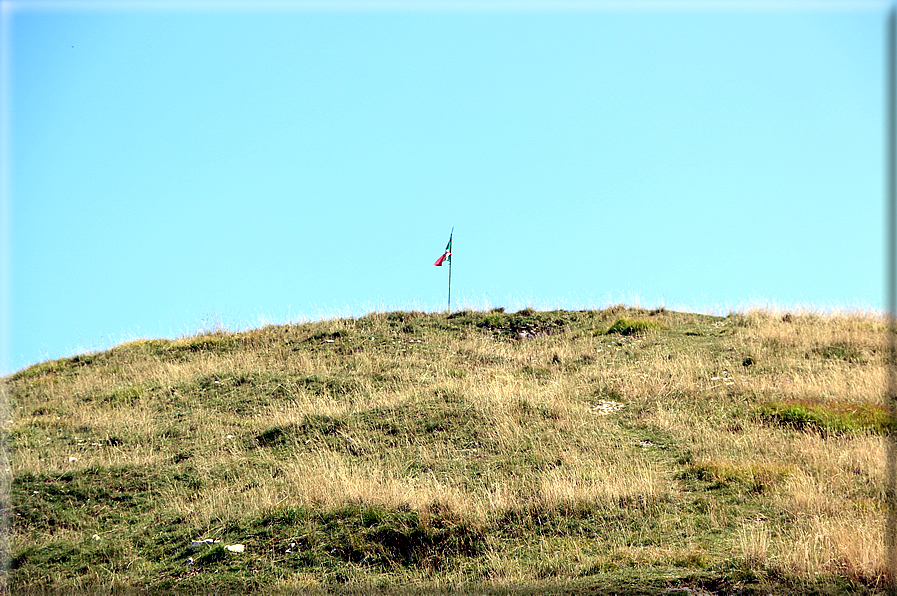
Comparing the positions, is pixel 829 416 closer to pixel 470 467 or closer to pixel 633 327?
pixel 470 467

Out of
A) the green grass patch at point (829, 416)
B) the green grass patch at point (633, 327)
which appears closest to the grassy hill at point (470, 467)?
the green grass patch at point (829, 416)

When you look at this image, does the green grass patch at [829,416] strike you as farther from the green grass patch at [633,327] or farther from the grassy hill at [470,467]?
the green grass patch at [633,327]

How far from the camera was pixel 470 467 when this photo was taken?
13.1m

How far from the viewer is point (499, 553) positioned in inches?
386

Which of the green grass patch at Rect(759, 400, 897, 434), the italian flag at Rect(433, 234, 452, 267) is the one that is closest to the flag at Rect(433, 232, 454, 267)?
the italian flag at Rect(433, 234, 452, 267)

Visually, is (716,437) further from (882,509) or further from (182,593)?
(182,593)

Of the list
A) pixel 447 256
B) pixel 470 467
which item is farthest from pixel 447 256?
pixel 470 467

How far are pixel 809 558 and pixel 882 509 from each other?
9.26 ft

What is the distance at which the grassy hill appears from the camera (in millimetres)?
9469

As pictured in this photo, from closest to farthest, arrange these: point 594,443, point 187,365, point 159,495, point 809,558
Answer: point 809,558
point 159,495
point 594,443
point 187,365

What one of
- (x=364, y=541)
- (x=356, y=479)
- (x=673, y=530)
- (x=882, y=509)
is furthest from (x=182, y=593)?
(x=882, y=509)

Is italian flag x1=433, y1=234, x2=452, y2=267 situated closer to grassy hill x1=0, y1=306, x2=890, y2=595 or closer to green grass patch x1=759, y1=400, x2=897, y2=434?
grassy hill x1=0, y1=306, x2=890, y2=595

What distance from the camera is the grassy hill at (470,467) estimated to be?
31.1 ft

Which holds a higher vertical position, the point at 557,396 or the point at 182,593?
the point at 557,396
